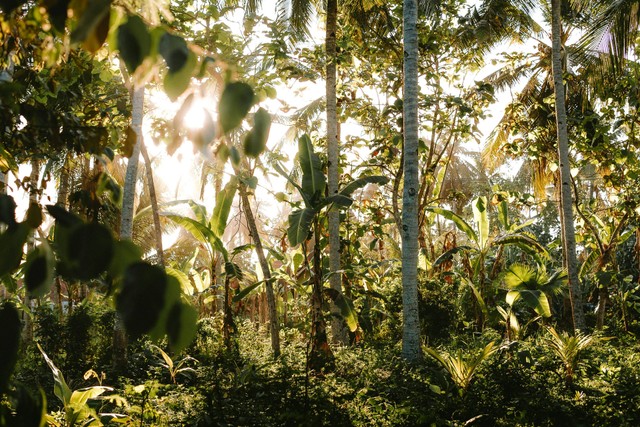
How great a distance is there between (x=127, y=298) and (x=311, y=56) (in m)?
8.09

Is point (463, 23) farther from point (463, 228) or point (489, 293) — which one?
point (489, 293)

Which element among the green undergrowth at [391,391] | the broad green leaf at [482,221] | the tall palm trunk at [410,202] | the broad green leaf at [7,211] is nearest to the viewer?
the broad green leaf at [7,211]

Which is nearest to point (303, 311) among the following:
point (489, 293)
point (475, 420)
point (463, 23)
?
point (489, 293)

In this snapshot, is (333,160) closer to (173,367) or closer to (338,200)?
(338,200)

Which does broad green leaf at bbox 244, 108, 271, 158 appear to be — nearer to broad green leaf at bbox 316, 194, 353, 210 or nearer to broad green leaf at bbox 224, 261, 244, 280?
broad green leaf at bbox 316, 194, 353, 210

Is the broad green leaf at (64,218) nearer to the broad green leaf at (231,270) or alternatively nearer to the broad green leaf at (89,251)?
the broad green leaf at (89,251)

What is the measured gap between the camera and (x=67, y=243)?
2.20ft

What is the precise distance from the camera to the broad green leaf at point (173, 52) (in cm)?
65

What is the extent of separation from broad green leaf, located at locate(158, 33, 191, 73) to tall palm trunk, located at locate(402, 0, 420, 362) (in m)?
5.90

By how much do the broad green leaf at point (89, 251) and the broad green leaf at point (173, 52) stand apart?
0.22 meters

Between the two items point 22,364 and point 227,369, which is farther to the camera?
point 22,364

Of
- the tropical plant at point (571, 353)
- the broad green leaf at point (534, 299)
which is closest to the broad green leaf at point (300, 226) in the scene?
the tropical plant at point (571, 353)

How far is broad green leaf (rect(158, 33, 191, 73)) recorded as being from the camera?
0.65 m

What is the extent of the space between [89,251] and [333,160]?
7515 mm
